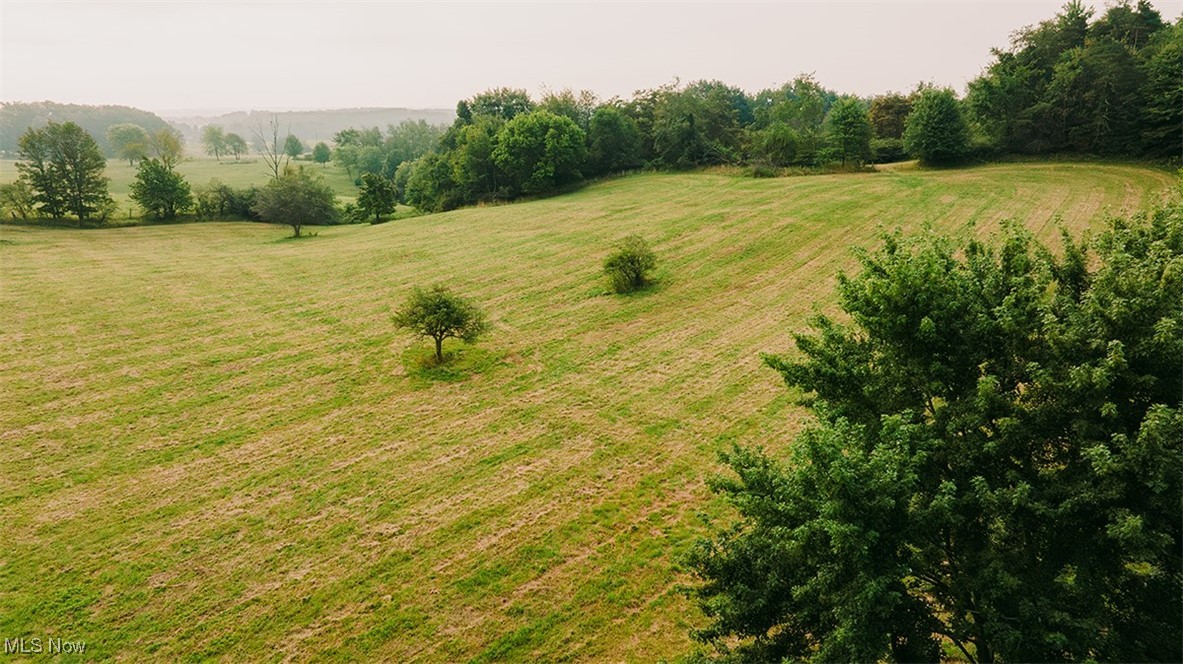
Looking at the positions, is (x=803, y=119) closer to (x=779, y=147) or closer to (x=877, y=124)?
(x=877, y=124)

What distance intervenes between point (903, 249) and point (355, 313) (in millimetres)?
27578

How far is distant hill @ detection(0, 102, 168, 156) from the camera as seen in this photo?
150m

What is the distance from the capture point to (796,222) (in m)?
39.6

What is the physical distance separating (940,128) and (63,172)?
296ft

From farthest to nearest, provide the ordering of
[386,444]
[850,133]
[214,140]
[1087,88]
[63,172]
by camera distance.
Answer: [214,140], [850,133], [63,172], [1087,88], [386,444]

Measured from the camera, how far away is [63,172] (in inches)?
2212

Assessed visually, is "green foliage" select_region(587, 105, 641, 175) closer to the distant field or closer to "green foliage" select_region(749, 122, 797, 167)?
"green foliage" select_region(749, 122, 797, 167)

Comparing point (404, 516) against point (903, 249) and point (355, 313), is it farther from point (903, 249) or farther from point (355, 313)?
point (355, 313)

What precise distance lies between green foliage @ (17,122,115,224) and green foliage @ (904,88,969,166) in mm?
86636

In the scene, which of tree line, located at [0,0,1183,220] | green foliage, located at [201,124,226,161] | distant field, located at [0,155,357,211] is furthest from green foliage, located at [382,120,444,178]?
green foliage, located at [201,124,226,161]

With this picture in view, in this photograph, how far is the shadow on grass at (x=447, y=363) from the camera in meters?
22.2

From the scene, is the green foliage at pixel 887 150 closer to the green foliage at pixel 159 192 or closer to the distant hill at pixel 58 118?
the green foliage at pixel 159 192

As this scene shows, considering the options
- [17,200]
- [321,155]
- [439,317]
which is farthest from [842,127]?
[321,155]

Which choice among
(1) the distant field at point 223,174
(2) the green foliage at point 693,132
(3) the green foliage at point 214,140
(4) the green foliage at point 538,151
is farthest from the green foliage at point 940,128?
(3) the green foliage at point 214,140
